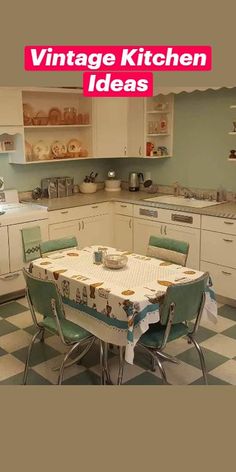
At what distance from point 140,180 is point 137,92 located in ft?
4.17

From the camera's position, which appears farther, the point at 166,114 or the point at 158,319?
the point at 166,114

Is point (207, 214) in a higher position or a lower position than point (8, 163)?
lower

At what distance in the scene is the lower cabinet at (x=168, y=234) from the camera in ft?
15.3

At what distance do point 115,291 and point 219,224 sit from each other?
1867mm

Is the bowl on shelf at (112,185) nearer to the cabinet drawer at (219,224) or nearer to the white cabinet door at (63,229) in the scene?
the white cabinet door at (63,229)

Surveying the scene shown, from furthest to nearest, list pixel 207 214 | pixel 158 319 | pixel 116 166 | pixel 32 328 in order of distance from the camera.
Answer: pixel 116 166
pixel 207 214
pixel 32 328
pixel 158 319

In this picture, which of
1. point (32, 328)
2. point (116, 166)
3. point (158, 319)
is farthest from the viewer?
point (116, 166)

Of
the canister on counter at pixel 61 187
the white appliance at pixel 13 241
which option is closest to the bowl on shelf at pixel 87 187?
the canister on counter at pixel 61 187

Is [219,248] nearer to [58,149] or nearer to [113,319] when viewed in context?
[113,319]

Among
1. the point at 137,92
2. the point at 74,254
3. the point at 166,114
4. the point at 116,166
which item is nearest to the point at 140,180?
the point at 116,166

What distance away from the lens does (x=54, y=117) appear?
542 cm

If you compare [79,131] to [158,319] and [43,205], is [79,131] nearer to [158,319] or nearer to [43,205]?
[43,205]

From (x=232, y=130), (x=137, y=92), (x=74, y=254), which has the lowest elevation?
(x=74, y=254)

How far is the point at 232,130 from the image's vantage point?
190 inches
